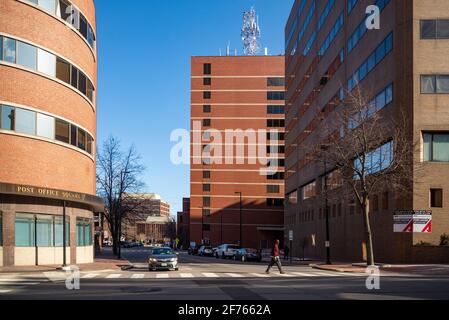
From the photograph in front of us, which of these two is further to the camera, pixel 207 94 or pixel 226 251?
pixel 207 94

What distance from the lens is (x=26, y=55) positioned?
113 feet

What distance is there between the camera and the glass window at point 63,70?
3734 cm

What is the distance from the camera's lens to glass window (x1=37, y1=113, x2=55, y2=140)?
115 ft

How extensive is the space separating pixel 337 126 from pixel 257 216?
71.5m

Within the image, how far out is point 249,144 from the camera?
4833 inches

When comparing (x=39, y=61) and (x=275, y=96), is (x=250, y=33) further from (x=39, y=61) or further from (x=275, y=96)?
(x=39, y=61)

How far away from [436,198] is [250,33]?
93.1 meters

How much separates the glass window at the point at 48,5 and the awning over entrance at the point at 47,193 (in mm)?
11289

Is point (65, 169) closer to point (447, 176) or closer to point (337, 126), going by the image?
point (337, 126)

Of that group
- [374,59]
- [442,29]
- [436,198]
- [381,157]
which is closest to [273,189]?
[374,59]

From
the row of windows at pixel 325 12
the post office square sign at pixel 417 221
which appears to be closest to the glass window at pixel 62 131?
the post office square sign at pixel 417 221

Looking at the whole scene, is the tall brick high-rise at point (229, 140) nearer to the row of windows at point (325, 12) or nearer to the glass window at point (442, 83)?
the row of windows at point (325, 12)

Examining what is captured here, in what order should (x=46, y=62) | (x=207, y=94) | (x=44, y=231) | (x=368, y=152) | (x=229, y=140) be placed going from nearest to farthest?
(x=46, y=62) → (x=44, y=231) → (x=368, y=152) → (x=207, y=94) → (x=229, y=140)
